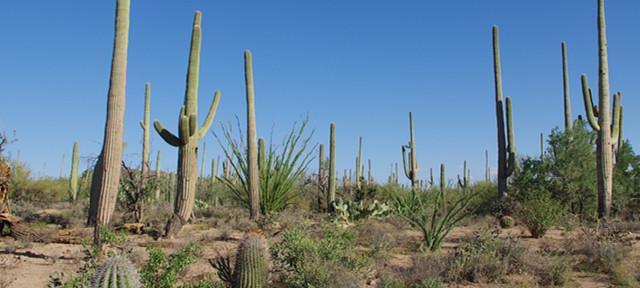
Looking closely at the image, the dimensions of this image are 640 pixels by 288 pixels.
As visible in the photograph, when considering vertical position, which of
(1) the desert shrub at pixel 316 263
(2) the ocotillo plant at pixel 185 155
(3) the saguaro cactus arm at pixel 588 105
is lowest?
(1) the desert shrub at pixel 316 263

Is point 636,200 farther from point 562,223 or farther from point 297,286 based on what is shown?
point 297,286

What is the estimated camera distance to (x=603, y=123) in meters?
14.5

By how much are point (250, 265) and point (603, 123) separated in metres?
11.8

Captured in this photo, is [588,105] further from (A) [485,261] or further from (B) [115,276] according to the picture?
(B) [115,276]

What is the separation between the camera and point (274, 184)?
13250 millimetres

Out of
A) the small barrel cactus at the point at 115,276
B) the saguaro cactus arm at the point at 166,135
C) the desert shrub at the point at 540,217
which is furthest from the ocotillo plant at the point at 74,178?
the small barrel cactus at the point at 115,276

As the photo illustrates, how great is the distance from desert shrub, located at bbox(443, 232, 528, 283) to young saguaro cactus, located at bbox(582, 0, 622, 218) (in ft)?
24.5

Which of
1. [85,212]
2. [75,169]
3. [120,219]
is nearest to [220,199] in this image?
[75,169]

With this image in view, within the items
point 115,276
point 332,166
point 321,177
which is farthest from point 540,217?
point 321,177

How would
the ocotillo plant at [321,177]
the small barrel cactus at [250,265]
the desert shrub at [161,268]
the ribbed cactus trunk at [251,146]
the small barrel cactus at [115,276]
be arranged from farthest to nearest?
the ocotillo plant at [321,177] < the ribbed cactus trunk at [251,146] < the small barrel cactus at [250,265] < the desert shrub at [161,268] < the small barrel cactus at [115,276]

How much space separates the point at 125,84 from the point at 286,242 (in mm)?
4285

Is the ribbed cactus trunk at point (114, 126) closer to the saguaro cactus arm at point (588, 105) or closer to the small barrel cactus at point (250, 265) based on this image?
the small barrel cactus at point (250, 265)

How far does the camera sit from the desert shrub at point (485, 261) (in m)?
7.18

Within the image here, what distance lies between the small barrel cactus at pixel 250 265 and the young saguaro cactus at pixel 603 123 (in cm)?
1082
